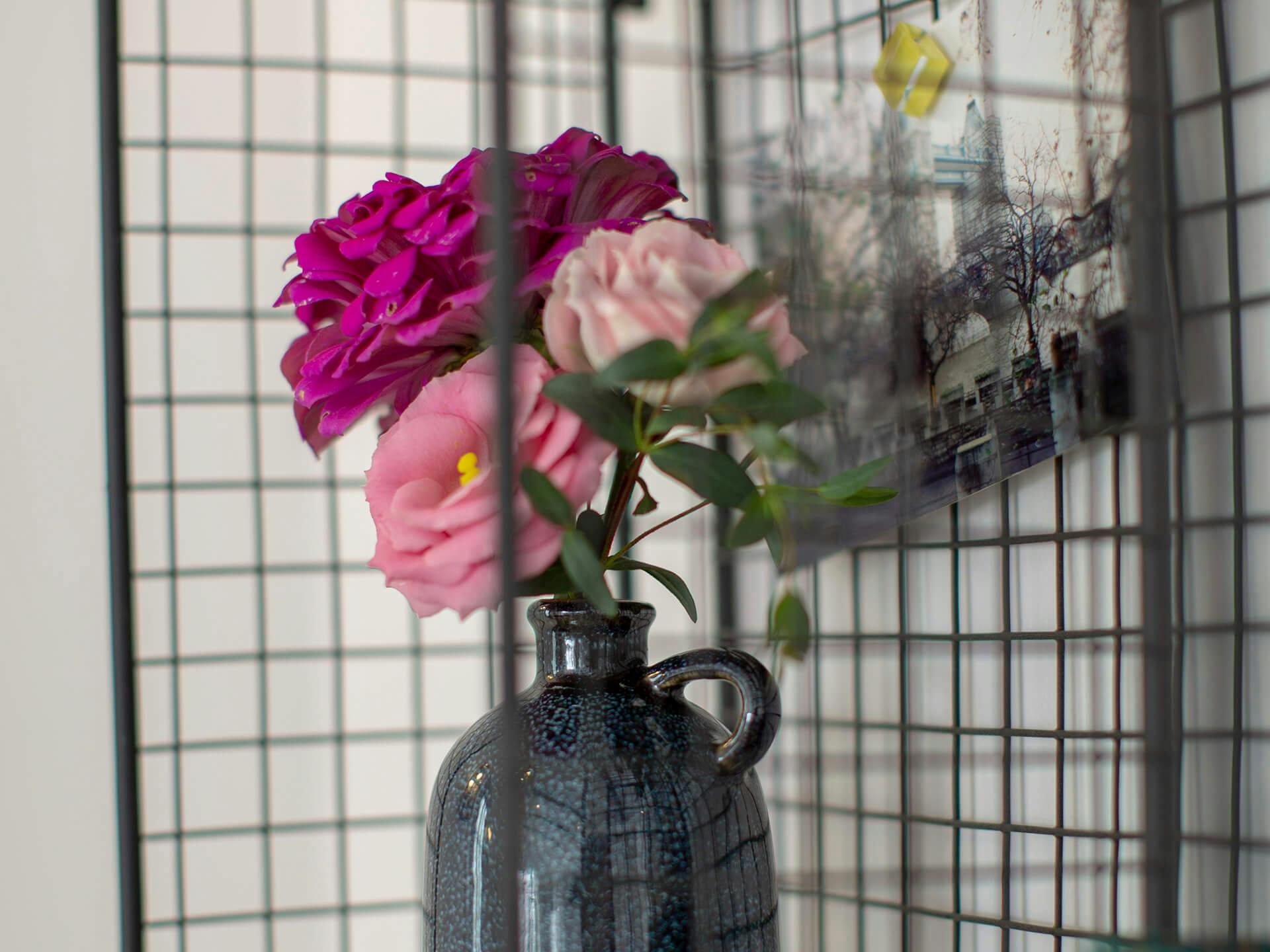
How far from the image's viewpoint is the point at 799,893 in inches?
23.9

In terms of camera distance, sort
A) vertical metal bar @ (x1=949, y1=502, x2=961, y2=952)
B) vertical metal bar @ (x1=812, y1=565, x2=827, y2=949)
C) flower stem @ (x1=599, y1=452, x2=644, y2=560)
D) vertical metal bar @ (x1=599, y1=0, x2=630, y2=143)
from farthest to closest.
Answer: vertical metal bar @ (x1=599, y1=0, x2=630, y2=143) → vertical metal bar @ (x1=812, y1=565, x2=827, y2=949) → vertical metal bar @ (x1=949, y1=502, x2=961, y2=952) → flower stem @ (x1=599, y1=452, x2=644, y2=560)

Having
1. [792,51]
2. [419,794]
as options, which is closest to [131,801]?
[419,794]

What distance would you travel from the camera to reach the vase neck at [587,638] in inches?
14.6

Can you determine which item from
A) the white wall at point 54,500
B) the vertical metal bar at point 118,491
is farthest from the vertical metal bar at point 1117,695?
the white wall at point 54,500

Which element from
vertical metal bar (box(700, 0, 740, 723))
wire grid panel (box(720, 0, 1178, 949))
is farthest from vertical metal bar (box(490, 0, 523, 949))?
vertical metal bar (box(700, 0, 740, 723))

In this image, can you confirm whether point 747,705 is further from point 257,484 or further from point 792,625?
point 257,484

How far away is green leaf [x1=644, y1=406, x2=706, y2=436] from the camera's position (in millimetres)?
302

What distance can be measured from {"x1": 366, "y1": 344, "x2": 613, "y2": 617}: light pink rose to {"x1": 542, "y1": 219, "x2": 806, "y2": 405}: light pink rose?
0.02 metres

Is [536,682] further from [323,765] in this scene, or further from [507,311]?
[323,765]

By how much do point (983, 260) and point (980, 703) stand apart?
0.20 metres

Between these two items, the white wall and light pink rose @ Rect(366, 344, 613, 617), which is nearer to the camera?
light pink rose @ Rect(366, 344, 613, 617)

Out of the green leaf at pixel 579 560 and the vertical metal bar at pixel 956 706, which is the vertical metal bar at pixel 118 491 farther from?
the vertical metal bar at pixel 956 706

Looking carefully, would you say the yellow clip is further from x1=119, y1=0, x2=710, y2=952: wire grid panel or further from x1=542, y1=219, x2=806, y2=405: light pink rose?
x1=119, y1=0, x2=710, y2=952: wire grid panel

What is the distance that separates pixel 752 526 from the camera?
0.31m
